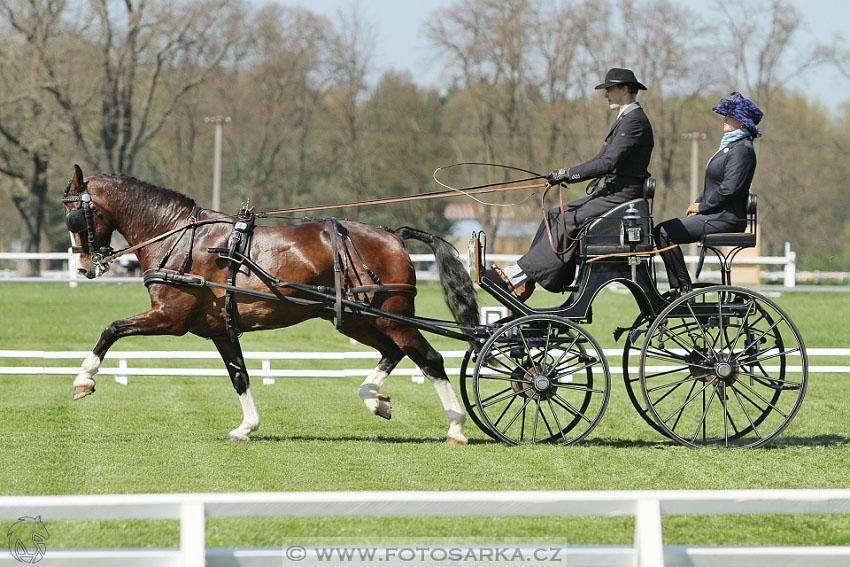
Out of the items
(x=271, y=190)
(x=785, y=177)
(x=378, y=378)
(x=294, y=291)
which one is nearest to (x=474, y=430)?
(x=378, y=378)

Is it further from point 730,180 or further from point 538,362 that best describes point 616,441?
point 730,180

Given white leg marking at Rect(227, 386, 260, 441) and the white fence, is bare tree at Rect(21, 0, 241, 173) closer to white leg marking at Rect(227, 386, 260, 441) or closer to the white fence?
the white fence

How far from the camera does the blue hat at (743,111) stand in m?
7.15

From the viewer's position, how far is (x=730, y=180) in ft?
23.1

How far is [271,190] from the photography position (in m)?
45.0

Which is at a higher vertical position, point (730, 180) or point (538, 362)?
point (730, 180)

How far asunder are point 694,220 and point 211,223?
3486 mm

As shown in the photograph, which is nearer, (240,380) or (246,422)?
(246,422)

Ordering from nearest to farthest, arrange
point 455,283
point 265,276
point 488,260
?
point 265,276 < point 455,283 < point 488,260

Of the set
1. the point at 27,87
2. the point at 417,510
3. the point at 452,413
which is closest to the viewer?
the point at 417,510

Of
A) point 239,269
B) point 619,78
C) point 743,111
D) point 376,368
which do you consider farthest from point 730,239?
point 239,269

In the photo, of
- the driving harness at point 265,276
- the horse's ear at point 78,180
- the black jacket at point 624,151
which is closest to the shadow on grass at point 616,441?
the driving harness at point 265,276

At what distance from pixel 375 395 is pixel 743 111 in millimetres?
3370

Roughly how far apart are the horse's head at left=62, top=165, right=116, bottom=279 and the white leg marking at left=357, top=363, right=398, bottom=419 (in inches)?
85.9
